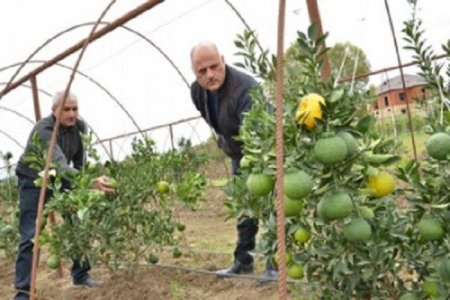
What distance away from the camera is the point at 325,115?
73.2 inches

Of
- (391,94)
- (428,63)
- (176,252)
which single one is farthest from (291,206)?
(391,94)

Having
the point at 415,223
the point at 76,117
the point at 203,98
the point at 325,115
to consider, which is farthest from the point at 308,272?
the point at 76,117

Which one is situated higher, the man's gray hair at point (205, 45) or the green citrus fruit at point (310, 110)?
the man's gray hair at point (205, 45)

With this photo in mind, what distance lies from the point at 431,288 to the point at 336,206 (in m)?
0.50

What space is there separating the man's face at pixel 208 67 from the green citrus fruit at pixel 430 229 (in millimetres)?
2126

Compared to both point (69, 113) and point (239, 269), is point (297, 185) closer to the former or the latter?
point (239, 269)

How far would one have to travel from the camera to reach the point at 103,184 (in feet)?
13.5

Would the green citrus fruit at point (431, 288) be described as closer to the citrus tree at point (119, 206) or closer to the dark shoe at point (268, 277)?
the dark shoe at point (268, 277)

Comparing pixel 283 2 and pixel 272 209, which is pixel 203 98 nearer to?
pixel 272 209

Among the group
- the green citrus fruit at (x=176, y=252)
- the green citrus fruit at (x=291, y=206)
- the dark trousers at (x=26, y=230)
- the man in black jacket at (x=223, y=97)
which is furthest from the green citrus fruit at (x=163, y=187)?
the green citrus fruit at (x=291, y=206)

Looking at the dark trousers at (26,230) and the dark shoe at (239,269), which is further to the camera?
the dark trousers at (26,230)

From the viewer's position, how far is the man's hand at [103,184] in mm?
4105

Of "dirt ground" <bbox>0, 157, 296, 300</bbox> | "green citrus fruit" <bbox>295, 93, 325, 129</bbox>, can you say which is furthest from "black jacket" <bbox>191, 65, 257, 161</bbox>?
"green citrus fruit" <bbox>295, 93, 325, 129</bbox>

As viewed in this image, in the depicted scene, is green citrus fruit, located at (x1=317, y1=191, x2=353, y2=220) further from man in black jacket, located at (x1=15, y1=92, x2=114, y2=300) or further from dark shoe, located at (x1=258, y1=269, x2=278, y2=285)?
man in black jacket, located at (x1=15, y1=92, x2=114, y2=300)
